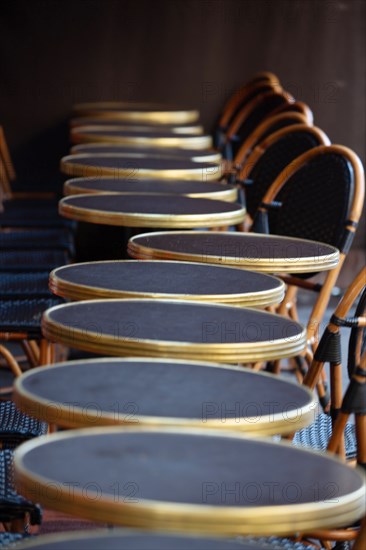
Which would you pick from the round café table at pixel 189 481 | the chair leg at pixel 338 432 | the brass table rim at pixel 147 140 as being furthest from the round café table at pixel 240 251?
the brass table rim at pixel 147 140

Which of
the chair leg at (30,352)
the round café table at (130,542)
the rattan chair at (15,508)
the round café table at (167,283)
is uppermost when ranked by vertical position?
the round café table at (130,542)

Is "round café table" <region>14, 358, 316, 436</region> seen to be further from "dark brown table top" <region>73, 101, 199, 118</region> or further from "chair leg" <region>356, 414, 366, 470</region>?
"dark brown table top" <region>73, 101, 199, 118</region>

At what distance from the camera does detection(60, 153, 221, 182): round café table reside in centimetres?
431

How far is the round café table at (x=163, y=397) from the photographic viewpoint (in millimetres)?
1640

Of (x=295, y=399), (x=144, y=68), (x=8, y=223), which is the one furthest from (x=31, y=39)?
(x=295, y=399)

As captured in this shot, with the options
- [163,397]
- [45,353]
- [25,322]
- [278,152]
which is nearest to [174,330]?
[163,397]

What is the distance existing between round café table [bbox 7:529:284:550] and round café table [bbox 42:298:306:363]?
0.66 m

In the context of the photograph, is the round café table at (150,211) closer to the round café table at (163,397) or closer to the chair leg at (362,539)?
the round café table at (163,397)

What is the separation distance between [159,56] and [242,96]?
65cm

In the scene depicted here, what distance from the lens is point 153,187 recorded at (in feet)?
13.2

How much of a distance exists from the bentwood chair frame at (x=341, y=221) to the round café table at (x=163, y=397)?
5.21ft

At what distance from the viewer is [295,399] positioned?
1.79 meters

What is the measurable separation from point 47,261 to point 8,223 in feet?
2.68

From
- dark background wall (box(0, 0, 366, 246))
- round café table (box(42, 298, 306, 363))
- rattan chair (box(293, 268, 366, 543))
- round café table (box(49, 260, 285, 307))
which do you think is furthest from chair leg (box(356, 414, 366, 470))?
dark background wall (box(0, 0, 366, 246))
